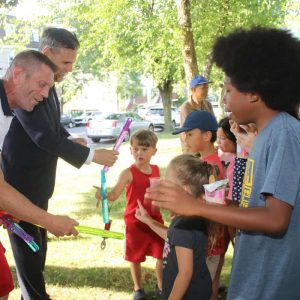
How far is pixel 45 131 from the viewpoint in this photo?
3.04 m

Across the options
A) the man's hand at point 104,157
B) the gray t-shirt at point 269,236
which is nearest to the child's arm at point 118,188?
the man's hand at point 104,157

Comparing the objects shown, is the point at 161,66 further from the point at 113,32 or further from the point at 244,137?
the point at 244,137

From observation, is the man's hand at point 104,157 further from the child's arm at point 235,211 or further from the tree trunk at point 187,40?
the tree trunk at point 187,40

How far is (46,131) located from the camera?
120 inches

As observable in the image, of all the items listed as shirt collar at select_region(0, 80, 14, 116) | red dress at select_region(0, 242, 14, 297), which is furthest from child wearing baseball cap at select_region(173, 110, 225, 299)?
red dress at select_region(0, 242, 14, 297)

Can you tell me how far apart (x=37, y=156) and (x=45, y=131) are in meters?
0.24

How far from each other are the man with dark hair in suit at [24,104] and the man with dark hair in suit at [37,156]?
325mm

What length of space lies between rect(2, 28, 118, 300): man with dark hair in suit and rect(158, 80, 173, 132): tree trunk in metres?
24.1

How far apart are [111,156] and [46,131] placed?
61 cm

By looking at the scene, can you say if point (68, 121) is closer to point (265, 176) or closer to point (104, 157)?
point (104, 157)

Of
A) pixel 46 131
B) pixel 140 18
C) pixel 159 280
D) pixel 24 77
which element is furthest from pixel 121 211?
pixel 140 18

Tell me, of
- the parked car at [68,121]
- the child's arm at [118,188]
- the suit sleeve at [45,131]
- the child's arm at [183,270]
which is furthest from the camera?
the parked car at [68,121]

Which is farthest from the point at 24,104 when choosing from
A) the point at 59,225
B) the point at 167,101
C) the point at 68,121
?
the point at 68,121

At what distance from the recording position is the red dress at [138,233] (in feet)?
11.9
